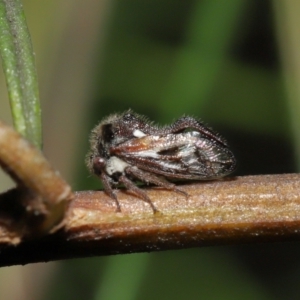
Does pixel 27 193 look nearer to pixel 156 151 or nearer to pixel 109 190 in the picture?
pixel 109 190

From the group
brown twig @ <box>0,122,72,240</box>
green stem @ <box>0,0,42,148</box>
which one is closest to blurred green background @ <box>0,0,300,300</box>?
brown twig @ <box>0,122,72,240</box>

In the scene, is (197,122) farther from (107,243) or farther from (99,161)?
(107,243)

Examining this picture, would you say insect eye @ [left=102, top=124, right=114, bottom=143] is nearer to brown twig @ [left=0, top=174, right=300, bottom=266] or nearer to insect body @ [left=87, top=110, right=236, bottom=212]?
insect body @ [left=87, top=110, right=236, bottom=212]

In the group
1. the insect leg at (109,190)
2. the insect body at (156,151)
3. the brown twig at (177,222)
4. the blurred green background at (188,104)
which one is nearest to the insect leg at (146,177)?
the insect body at (156,151)

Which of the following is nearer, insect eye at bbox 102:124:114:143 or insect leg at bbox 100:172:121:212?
insect leg at bbox 100:172:121:212

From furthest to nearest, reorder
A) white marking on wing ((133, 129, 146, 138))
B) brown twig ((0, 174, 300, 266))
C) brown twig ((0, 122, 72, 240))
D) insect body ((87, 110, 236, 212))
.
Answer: white marking on wing ((133, 129, 146, 138)) → insect body ((87, 110, 236, 212)) → brown twig ((0, 174, 300, 266)) → brown twig ((0, 122, 72, 240))

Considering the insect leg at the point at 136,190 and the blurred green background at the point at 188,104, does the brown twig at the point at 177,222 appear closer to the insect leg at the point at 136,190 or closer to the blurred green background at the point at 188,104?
the insect leg at the point at 136,190
